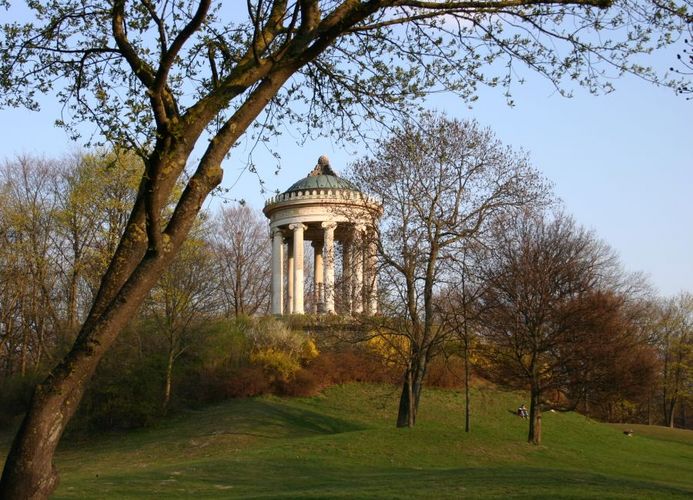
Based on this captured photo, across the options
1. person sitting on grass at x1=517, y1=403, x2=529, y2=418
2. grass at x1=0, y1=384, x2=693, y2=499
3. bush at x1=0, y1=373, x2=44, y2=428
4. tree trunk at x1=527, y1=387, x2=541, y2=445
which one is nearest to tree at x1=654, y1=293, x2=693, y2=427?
grass at x1=0, y1=384, x2=693, y2=499

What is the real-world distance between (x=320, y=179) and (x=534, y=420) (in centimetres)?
1915

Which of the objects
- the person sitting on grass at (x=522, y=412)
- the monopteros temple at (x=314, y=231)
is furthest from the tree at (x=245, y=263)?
the person sitting on grass at (x=522, y=412)

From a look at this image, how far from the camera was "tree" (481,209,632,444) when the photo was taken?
24.4 metres

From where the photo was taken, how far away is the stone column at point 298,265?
37781 millimetres

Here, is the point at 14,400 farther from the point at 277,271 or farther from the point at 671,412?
the point at 671,412

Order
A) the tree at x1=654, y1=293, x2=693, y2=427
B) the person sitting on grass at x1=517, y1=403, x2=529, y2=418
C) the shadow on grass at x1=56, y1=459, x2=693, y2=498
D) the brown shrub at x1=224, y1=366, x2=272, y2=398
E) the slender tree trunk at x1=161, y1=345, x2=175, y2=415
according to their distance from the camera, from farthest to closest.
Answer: the tree at x1=654, y1=293, x2=693, y2=427, the person sitting on grass at x1=517, y1=403, x2=529, y2=418, the brown shrub at x1=224, y1=366, x2=272, y2=398, the slender tree trunk at x1=161, y1=345, x2=175, y2=415, the shadow on grass at x1=56, y1=459, x2=693, y2=498

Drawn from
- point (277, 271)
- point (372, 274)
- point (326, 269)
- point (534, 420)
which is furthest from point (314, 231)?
point (534, 420)

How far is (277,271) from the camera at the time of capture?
129ft

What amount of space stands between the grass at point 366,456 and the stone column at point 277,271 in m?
8.45

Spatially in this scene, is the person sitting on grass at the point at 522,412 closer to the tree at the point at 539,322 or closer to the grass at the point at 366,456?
the grass at the point at 366,456

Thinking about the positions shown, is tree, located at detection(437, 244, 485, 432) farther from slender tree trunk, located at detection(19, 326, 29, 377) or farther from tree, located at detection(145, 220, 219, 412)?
slender tree trunk, located at detection(19, 326, 29, 377)

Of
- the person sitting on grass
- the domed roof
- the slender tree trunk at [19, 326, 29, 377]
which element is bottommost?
the person sitting on grass

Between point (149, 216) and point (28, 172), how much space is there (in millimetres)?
33426

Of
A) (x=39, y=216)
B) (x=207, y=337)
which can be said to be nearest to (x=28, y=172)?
(x=39, y=216)
